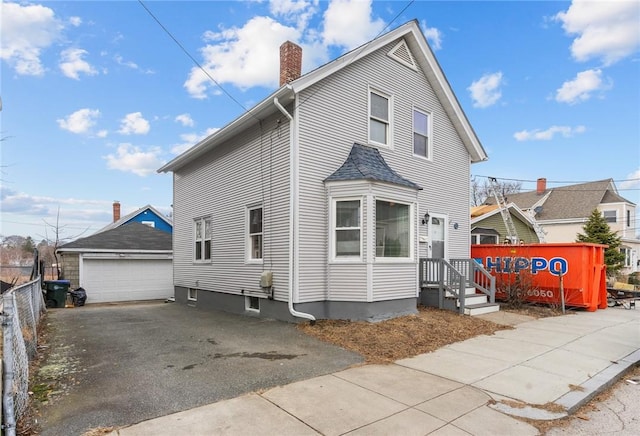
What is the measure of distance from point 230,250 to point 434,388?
7.66 meters

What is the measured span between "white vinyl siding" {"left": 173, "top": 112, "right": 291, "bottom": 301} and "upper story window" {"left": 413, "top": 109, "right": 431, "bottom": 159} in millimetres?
4522

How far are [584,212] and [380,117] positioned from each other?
87.4 ft

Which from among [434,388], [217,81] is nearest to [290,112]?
[217,81]

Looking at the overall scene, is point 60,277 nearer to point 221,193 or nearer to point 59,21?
point 221,193

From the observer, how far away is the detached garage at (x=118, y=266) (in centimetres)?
1631

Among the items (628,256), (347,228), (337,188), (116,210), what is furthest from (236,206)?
(628,256)

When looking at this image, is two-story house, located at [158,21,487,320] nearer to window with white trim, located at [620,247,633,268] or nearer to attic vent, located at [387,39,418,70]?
attic vent, located at [387,39,418,70]

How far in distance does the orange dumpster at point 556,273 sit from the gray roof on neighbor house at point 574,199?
20.8m

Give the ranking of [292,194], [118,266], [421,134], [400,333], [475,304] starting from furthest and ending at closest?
[118,266] < [421,134] < [475,304] < [292,194] < [400,333]

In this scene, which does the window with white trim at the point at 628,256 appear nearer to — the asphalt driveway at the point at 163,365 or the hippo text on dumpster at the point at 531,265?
the hippo text on dumpster at the point at 531,265

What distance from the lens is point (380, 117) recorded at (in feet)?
34.5

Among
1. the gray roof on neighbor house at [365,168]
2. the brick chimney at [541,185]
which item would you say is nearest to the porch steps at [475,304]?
the gray roof on neighbor house at [365,168]

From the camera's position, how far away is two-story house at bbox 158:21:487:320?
8.66 m

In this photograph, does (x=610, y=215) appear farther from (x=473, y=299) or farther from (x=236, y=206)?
(x=236, y=206)
